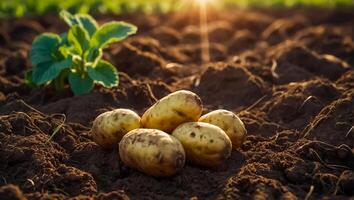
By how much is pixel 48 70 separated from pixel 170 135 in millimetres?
1792

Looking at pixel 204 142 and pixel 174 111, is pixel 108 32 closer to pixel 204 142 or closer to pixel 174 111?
pixel 174 111

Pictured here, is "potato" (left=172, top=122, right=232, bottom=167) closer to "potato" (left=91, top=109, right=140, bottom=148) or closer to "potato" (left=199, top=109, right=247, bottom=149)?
"potato" (left=199, top=109, right=247, bottom=149)

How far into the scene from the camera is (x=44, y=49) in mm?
5242

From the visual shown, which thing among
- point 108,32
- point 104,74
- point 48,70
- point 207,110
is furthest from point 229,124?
point 48,70

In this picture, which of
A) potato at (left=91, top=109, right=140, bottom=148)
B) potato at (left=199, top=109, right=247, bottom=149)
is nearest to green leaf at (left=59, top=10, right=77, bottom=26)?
potato at (left=91, top=109, right=140, bottom=148)

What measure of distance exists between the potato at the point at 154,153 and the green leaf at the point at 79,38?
67.8 inches

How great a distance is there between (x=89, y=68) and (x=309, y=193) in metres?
2.50

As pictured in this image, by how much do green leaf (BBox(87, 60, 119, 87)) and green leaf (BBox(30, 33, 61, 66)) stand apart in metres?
0.38

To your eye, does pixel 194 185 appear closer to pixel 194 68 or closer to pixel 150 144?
pixel 150 144

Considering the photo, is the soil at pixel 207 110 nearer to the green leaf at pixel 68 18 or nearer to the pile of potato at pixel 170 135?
the pile of potato at pixel 170 135

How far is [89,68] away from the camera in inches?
204

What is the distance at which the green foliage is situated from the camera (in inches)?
199

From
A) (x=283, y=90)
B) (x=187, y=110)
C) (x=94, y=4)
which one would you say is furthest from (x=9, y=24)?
(x=187, y=110)

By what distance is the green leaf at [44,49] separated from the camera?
16.9 ft
